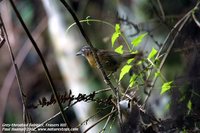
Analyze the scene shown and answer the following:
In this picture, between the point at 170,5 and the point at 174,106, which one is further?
the point at 170,5

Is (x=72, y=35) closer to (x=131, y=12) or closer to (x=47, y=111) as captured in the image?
(x=131, y=12)

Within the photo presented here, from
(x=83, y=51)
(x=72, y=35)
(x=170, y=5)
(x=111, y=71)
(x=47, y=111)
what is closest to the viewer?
(x=111, y=71)

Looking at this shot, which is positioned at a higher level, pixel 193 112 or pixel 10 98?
pixel 10 98

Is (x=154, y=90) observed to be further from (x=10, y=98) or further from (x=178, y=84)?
(x=10, y=98)

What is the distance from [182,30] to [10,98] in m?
1.92

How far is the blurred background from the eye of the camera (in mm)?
878

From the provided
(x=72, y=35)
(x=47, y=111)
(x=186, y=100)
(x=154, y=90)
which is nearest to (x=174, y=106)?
(x=186, y=100)

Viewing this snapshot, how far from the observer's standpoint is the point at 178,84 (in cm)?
88

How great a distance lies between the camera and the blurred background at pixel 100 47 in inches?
34.6

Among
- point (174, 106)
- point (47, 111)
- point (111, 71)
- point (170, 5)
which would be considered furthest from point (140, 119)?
point (47, 111)

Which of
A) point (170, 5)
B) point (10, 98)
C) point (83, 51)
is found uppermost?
point (10, 98)

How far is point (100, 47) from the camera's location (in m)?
1.72

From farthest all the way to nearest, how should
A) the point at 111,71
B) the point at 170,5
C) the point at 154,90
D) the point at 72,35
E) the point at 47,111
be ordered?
the point at 47,111, the point at 72,35, the point at 170,5, the point at 111,71, the point at 154,90

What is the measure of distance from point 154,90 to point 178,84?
0.10 metres
